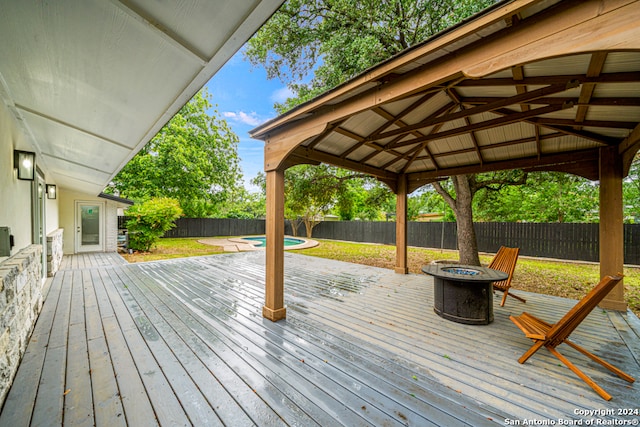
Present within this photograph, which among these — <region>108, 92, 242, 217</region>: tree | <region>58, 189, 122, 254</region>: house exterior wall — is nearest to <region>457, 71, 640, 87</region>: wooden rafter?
<region>58, 189, 122, 254</region>: house exterior wall

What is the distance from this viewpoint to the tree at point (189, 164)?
13.3m

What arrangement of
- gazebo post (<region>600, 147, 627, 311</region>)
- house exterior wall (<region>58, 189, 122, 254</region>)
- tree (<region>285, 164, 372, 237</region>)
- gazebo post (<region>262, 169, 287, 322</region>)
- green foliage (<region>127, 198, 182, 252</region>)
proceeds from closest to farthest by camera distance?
1. gazebo post (<region>262, 169, 287, 322</region>)
2. gazebo post (<region>600, 147, 627, 311</region>)
3. tree (<region>285, 164, 372, 237</region>)
4. house exterior wall (<region>58, 189, 122, 254</region>)
5. green foliage (<region>127, 198, 182, 252</region>)

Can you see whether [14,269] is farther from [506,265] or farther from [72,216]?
[72,216]

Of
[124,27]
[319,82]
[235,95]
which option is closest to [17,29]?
[124,27]

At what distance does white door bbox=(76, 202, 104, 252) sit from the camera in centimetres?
883

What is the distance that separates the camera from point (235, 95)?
114 feet

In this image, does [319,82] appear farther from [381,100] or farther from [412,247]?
[412,247]

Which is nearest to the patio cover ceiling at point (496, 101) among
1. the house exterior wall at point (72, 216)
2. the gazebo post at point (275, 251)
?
the gazebo post at point (275, 251)

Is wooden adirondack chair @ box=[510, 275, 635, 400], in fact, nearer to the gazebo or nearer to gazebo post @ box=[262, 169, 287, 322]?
the gazebo

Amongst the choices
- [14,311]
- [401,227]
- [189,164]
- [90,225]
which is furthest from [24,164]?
[189,164]

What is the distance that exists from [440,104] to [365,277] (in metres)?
3.86

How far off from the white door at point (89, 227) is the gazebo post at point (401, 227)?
1074cm

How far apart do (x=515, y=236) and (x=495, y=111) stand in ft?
26.4

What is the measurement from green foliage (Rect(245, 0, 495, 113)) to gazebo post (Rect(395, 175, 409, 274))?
287 cm
